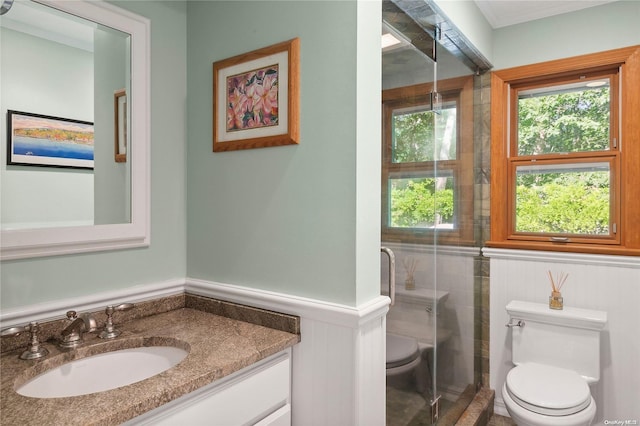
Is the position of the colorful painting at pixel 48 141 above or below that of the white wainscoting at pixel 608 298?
above

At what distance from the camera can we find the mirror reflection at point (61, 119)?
49.2 inches

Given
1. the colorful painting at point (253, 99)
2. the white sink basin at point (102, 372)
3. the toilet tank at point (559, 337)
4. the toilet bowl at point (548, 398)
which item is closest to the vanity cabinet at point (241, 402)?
the white sink basin at point (102, 372)

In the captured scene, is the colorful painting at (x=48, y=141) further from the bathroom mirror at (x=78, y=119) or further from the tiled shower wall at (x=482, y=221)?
the tiled shower wall at (x=482, y=221)

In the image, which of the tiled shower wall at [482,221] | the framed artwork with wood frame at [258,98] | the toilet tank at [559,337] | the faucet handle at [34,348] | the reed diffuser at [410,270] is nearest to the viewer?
the faucet handle at [34,348]

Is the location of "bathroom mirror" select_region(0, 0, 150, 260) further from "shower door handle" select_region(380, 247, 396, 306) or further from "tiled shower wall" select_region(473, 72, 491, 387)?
"tiled shower wall" select_region(473, 72, 491, 387)

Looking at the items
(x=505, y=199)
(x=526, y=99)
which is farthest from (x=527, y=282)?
(x=526, y=99)

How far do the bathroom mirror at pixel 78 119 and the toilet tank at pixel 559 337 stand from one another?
2.21m

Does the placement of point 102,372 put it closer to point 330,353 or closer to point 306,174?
point 330,353

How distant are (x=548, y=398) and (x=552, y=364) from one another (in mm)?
454

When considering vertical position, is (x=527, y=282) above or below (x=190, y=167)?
below

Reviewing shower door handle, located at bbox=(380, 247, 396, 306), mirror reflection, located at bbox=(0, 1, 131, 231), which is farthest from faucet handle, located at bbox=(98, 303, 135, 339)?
shower door handle, located at bbox=(380, 247, 396, 306)

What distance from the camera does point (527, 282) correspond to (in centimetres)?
257

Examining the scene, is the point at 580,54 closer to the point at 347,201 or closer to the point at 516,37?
the point at 516,37

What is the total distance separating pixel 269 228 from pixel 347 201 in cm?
37
